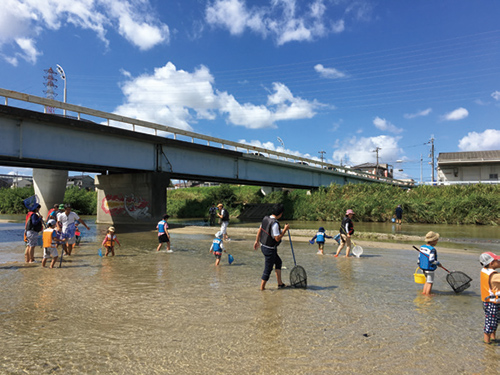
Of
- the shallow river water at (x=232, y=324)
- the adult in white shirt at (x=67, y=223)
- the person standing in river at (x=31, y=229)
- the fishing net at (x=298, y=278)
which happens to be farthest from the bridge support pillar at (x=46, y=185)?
the fishing net at (x=298, y=278)

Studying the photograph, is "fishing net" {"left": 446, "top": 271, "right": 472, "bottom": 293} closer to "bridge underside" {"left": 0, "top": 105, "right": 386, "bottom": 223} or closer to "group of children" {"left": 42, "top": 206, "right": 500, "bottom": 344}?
"group of children" {"left": 42, "top": 206, "right": 500, "bottom": 344}

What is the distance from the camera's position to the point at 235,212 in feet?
174

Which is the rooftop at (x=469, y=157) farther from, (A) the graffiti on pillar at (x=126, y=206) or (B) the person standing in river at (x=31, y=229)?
(B) the person standing in river at (x=31, y=229)

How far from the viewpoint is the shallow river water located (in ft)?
13.6

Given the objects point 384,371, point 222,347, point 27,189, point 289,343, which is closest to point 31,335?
point 222,347

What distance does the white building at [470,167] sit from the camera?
6919 cm

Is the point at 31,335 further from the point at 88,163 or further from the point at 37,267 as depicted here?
the point at 88,163

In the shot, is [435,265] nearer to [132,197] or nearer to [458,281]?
[458,281]

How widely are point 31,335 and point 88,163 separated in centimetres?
2135

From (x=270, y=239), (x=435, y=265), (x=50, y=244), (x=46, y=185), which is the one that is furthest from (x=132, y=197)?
(x=435, y=265)

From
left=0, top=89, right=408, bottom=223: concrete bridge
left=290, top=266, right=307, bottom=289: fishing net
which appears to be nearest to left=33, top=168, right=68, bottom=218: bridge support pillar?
left=0, top=89, right=408, bottom=223: concrete bridge

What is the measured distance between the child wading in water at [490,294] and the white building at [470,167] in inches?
2804

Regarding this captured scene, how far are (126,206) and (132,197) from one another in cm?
108

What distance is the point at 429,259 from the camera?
23.4ft
